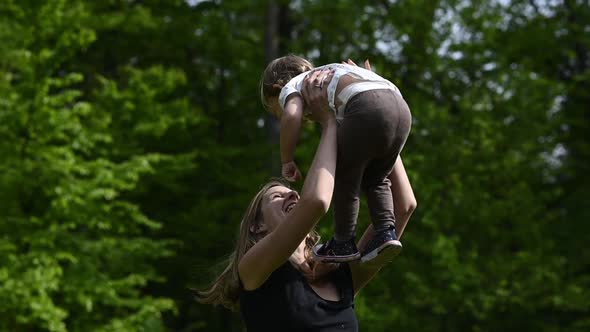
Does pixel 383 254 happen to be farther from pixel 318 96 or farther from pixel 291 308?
pixel 318 96

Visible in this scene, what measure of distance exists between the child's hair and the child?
94 mm

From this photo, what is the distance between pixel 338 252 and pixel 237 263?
0.38 metres

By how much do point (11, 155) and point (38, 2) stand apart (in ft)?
6.70

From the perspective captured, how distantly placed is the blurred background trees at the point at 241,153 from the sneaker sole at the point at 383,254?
7.49 metres

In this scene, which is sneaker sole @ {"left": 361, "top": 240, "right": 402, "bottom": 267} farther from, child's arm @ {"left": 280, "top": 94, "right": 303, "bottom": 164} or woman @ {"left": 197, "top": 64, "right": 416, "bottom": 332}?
child's arm @ {"left": 280, "top": 94, "right": 303, "bottom": 164}

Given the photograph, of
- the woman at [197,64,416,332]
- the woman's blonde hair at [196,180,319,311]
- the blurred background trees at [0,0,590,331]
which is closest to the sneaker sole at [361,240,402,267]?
the woman at [197,64,416,332]

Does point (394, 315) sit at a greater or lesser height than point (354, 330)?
lesser

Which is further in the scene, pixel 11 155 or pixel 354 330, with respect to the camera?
pixel 11 155

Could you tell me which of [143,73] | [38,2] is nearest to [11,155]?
[38,2]

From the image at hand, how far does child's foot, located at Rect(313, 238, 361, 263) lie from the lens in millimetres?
2883

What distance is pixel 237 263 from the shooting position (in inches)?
121

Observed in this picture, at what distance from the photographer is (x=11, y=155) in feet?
37.9

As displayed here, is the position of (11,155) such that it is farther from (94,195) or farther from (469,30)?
(469,30)

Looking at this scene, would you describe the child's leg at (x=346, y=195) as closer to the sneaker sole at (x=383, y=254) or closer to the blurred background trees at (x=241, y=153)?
the sneaker sole at (x=383, y=254)
